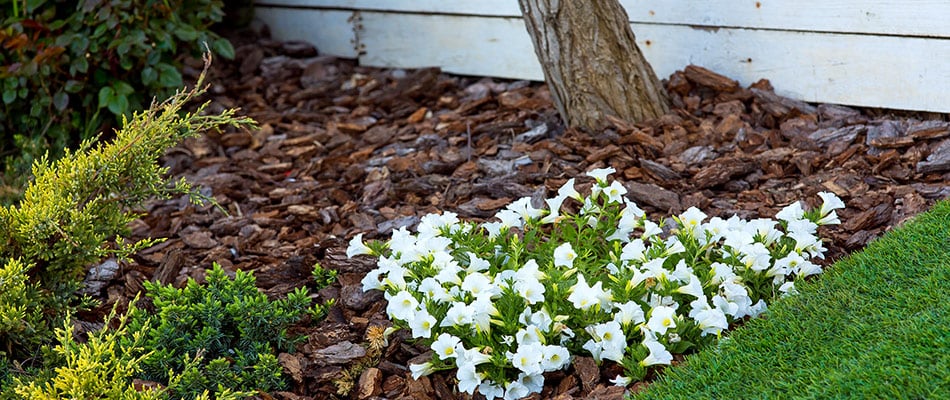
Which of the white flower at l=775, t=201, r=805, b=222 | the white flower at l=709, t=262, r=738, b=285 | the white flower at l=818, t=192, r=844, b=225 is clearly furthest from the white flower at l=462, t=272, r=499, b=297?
the white flower at l=818, t=192, r=844, b=225

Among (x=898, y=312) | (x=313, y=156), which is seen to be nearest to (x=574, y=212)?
(x=898, y=312)

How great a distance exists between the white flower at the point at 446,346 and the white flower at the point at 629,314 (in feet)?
1.40

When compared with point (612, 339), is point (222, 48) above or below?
below

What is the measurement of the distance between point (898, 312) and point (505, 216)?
1102mm

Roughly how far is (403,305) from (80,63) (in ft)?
8.62

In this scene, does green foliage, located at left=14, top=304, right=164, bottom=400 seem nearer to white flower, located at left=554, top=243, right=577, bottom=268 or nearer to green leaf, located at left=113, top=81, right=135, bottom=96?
white flower, located at left=554, top=243, right=577, bottom=268

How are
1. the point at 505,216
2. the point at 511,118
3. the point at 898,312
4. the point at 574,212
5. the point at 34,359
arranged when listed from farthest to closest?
the point at 511,118, the point at 574,212, the point at 505,216, the point at 34,359, the point at 898,312

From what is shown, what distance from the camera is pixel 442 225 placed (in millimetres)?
2951

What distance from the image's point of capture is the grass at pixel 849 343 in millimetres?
2234

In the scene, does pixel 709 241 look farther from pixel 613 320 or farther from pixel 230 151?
pixel 230 151

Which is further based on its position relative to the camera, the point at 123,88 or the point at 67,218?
the point at 123,88

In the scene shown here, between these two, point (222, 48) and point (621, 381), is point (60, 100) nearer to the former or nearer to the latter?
point (222, 48)

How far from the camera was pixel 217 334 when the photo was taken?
8.95 ft

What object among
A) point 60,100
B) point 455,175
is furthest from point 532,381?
point 60,100
